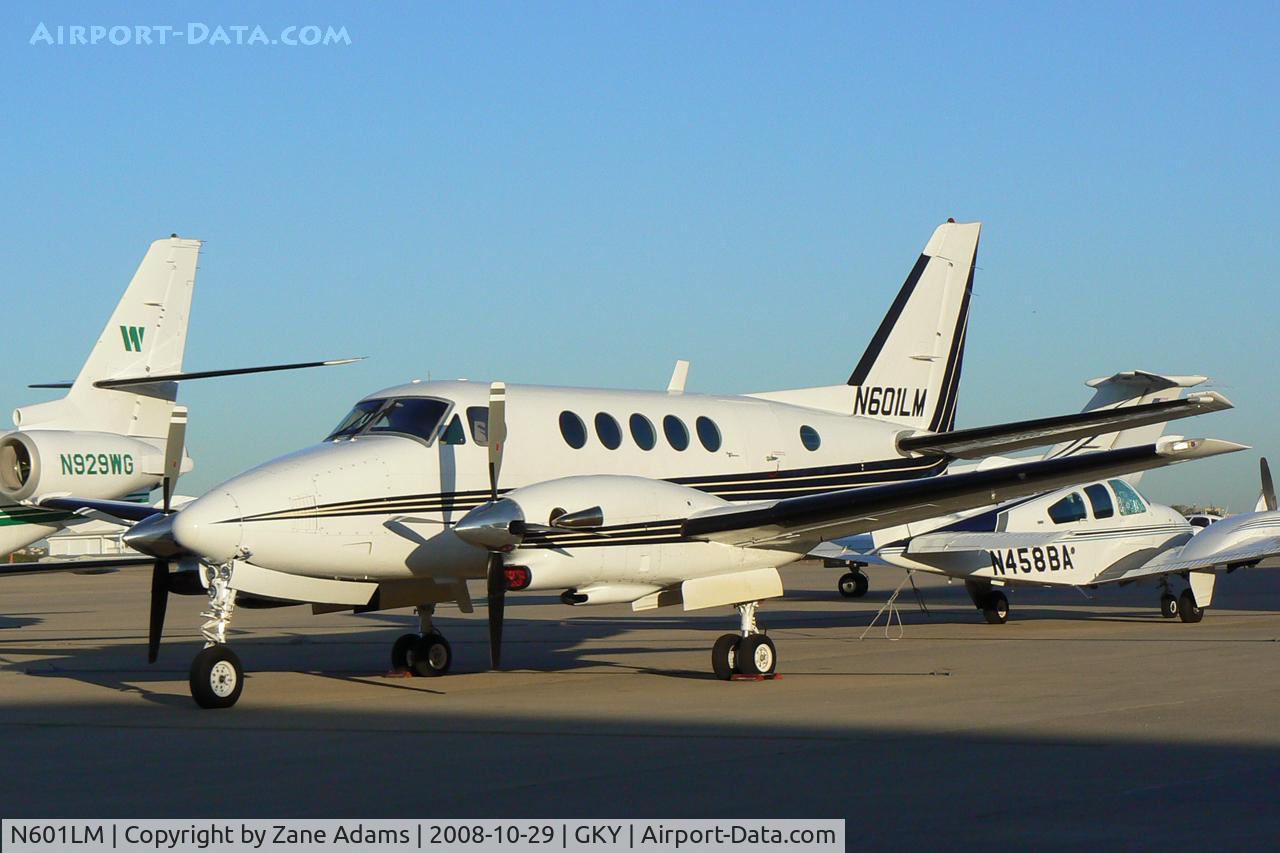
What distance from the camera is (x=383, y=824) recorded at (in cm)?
634

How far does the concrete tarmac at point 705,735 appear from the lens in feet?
21.8

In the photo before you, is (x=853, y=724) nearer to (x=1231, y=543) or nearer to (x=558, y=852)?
(x=558, y=852)

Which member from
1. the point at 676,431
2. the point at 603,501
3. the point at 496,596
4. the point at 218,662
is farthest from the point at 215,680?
the point at 676,431

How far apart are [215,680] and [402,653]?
324cm

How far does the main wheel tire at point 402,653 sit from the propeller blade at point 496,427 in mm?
2438

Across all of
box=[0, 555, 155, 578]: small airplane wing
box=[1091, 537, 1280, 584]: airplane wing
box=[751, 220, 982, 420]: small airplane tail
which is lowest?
box=[1091, 537, 1280, 584]: airplane wing

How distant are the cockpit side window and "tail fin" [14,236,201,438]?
7.12 metres

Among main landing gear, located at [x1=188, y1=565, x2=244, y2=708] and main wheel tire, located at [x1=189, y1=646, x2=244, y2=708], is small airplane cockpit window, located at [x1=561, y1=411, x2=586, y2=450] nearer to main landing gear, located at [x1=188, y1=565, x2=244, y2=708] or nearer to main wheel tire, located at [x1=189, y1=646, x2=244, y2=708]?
main landing gear, located at [x1=188, y1=565, x2=244, y2=708]

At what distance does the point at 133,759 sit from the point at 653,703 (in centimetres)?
405

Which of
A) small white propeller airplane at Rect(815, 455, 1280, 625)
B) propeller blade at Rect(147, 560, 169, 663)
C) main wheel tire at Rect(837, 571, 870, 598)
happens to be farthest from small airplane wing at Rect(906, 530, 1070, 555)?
propeller blade at Rect(147, 560, 169, 663)

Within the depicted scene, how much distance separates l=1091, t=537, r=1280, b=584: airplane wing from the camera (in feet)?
61.7

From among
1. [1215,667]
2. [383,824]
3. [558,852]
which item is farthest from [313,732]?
[1215,667]

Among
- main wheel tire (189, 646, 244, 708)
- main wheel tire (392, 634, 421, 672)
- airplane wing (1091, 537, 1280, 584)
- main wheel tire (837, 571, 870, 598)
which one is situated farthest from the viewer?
main wheel tire (837, 571, 870, 598)

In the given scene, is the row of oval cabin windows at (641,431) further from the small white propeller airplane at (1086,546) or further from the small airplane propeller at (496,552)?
the small white propeller airplane at (1086,546)
